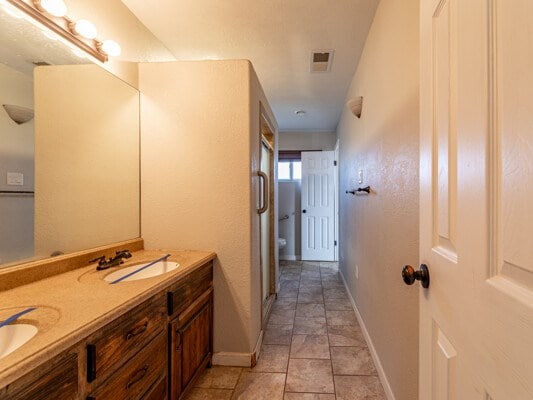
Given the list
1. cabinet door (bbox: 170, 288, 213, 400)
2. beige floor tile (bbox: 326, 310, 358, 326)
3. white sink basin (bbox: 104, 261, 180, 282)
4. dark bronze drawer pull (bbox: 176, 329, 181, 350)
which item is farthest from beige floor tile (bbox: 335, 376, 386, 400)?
white sink basin (bbox: 104, 261, 180, 282)

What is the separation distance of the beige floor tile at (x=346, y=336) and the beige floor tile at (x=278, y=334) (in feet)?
1.15

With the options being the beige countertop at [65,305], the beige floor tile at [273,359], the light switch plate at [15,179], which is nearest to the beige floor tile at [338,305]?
the beige floor tile at [273,359]

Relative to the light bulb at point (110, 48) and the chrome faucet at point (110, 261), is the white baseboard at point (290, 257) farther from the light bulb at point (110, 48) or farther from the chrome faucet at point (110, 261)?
the light bulb at point (110, 48)

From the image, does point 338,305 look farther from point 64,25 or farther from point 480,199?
point 64,25

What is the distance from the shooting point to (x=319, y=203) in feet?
15.4

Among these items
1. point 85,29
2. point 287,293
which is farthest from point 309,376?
point 85,29

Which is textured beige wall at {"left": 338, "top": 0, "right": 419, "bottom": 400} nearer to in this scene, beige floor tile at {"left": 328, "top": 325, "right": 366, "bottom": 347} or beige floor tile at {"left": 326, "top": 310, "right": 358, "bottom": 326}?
beige floor tile at {"left": 328, "top": 325, "right": 366, "bottom": 347}

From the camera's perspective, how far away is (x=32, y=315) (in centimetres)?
83

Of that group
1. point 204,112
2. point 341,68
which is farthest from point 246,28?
point 341,68

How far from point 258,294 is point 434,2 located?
6.42 ft

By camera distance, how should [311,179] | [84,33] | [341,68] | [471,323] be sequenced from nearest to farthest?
[471,323] < [84,33] < [341,68] < [311,179]

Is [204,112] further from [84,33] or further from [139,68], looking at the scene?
[84,33]

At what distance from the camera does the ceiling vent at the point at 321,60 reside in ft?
7.76

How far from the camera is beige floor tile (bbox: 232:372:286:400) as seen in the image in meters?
1.58
